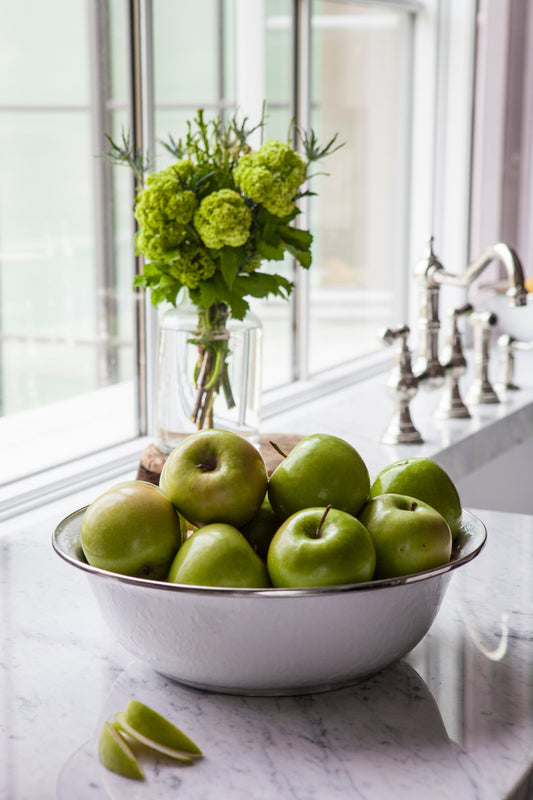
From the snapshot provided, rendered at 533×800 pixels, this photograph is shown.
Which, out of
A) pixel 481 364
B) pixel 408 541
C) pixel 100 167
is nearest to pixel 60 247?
pixel 100 167

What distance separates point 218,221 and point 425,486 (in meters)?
0.46

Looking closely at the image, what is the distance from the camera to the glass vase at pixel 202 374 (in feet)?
4.19

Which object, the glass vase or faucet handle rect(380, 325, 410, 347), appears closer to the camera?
the glass vase

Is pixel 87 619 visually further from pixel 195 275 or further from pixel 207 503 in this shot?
pixel 195 275

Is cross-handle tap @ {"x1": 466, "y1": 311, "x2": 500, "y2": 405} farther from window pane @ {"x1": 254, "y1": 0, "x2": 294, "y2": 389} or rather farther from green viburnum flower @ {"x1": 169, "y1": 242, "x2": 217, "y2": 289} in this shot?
green viburnum flower @ {"x1": 169, "y1": 242, "x2": 217, "y2": 289}

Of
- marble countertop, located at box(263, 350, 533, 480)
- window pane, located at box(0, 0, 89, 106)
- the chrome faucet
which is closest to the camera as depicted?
window pane, located at box(0, 0, 89, 106)

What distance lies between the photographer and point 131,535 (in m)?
0.74

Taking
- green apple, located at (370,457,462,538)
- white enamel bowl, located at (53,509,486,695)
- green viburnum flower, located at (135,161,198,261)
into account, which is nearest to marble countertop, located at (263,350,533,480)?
A: green viburnum flower, located at (135,161,198,261)

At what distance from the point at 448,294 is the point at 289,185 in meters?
1.46

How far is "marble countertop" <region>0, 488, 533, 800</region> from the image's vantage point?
651mm

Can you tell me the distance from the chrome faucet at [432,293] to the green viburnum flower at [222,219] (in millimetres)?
710

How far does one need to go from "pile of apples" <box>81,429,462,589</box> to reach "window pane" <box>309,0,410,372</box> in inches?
55.3

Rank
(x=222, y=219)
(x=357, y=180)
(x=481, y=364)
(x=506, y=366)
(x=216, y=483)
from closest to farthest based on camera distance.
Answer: (x=216, y=483) < (x=222, y=219) < (x=481, y=364) < (x=506, y=366) < (x=357, y=180)

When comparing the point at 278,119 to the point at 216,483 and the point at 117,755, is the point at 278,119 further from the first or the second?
the point at 117,755
